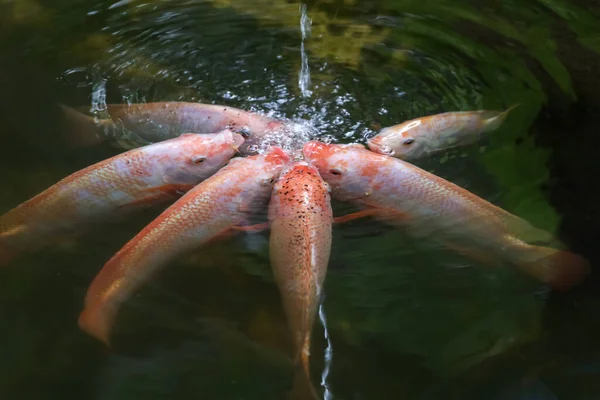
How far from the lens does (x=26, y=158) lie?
2.68m

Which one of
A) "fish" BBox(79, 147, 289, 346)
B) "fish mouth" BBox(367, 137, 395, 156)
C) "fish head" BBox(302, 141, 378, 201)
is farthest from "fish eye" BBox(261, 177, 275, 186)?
"fish mouth" BBox(367, 137, 395, 156)

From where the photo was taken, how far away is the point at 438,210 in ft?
7.38

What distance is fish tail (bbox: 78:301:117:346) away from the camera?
6.34ft

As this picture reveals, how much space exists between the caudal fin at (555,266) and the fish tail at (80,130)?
6.97ft

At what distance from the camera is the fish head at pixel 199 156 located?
8.04ft

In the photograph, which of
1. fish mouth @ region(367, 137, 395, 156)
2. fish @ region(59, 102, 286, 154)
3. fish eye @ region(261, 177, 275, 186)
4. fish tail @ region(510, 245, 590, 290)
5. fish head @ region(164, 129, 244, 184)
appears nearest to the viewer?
fish tail @ region(510, 245, 590, 290)

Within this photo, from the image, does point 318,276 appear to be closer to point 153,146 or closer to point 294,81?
point 153,146

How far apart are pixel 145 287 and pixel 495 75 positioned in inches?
90.1

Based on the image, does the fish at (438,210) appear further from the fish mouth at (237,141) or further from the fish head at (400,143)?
the fish mouth at (237,141)

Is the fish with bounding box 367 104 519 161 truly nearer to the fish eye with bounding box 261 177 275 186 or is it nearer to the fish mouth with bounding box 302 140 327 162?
the fish mouth with bounding box 302 140 327 162

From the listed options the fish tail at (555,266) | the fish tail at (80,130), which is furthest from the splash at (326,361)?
the fish tail at (80,130)

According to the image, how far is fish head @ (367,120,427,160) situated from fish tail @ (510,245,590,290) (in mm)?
721

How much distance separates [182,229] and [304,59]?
1.64 meters

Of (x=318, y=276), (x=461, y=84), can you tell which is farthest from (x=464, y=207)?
(x=461, y=84)
